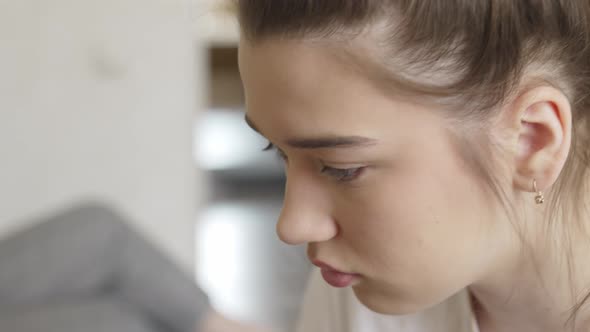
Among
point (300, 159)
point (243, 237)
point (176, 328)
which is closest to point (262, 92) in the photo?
point (300, 159)

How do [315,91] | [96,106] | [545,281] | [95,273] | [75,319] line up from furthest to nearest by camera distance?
[96,106] < [95,273] < [75,319] < [545,281] < [315,91]

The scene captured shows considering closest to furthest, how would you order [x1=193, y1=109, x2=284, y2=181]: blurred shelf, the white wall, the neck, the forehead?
the forehead < the neck < the white wall < [x1=193, y1=109, x2=284, y2=181]: blurred shelf

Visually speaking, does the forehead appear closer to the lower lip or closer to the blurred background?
the lower lip

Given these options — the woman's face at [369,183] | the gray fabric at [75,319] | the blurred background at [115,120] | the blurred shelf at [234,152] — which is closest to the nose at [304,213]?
the woman's face at [369,183]

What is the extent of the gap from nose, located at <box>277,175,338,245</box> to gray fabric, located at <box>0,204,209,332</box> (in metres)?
1.18

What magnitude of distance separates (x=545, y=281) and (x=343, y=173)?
0.83ft

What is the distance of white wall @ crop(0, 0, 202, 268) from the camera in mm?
2555

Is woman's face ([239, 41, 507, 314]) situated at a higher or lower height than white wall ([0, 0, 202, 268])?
higher

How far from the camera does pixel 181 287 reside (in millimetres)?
2010

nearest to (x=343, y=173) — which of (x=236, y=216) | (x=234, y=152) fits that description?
(x=236, y=216)

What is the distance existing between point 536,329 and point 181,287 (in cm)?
128

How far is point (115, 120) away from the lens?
2.67m

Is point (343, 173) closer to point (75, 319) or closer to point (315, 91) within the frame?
point (315, 91)

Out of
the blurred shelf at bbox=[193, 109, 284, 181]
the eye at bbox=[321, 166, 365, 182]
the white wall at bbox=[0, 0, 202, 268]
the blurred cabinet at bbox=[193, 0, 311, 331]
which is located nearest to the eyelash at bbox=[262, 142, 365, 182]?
the eye at bbox=[321, 166, 365, 182]
